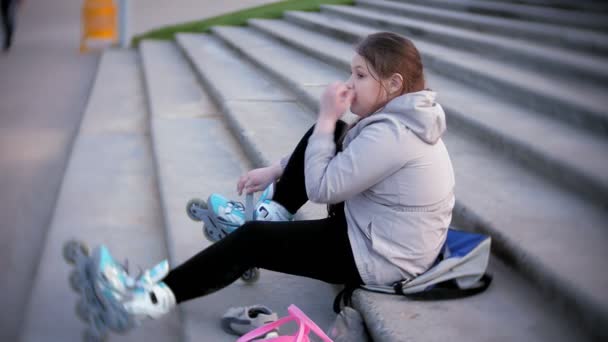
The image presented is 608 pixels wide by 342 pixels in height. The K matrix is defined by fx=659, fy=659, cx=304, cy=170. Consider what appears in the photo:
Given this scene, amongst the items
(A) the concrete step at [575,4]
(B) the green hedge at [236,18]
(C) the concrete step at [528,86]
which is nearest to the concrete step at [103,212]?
(C) the concrete step at [528,86]

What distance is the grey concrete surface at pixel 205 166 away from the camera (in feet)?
7.90

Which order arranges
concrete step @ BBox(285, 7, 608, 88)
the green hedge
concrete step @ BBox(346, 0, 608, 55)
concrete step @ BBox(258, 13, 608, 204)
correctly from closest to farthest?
concrete step @ BBox(258, 13, 608, 204)
concrete step @ BBox(285, 7, 608, 88)
concrete step @ BBox(346, 0, 608, 55)
the green hedge

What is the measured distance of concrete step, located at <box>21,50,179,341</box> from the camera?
247cm

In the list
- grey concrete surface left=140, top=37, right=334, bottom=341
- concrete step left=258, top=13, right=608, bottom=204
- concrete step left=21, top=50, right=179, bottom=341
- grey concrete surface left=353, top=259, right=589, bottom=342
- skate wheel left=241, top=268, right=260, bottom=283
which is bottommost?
concrete step left=21, top=50, right=179, bottom=341

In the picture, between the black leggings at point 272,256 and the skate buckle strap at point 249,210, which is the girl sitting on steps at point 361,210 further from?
the skate buckle strap at point 249,210

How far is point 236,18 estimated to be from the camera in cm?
946

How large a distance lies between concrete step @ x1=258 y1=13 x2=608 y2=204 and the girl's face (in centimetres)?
108

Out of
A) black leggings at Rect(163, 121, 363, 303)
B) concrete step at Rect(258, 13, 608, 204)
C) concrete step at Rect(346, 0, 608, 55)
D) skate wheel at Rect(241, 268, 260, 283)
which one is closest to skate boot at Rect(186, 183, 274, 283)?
skate wheel at Rect(241, 268, 260, 283)

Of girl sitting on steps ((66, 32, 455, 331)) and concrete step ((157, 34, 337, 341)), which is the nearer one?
girl sitting on steps ((66, 32, 455, 331))

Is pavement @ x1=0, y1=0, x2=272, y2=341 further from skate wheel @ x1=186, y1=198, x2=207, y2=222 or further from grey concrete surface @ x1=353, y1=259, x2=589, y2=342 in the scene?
grey concrete surface @ x1=353, y1=259, x2=589, y2=342

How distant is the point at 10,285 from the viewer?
2.91 m

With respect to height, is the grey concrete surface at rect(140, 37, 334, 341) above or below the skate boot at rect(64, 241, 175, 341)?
below

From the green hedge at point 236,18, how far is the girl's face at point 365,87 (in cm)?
710

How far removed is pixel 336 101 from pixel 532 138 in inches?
56.6
